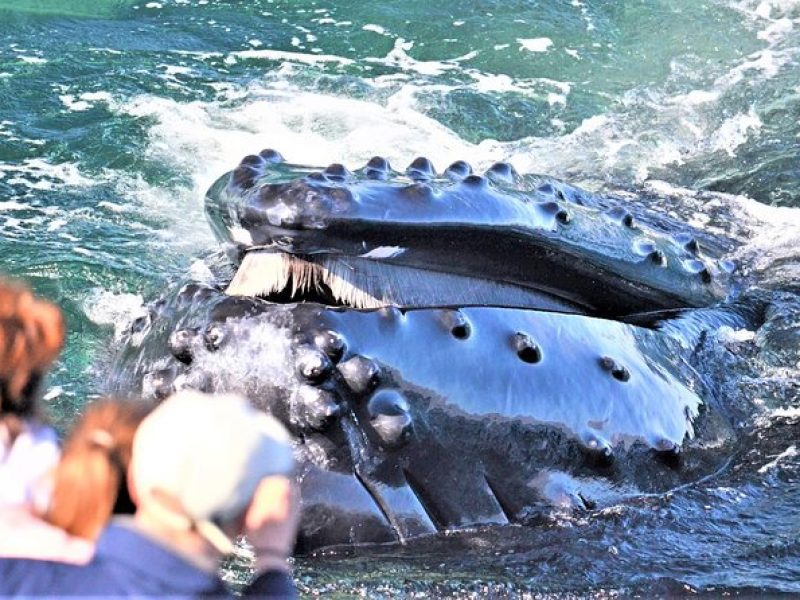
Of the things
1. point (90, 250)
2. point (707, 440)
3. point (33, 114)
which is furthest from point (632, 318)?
point (33, 114)

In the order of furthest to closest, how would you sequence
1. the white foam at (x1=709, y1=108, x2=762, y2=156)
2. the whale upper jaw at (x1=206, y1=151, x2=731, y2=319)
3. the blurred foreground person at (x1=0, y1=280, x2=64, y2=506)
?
the white foam at (x1=709, y1=108, x2=762, y2=156), the whale upper jaw at (x1=206, y1=151, x2=731, y2=319), the blurred foreground person at (x1=0, y1=280, x2=64, y2=506)

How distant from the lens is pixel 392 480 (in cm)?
416

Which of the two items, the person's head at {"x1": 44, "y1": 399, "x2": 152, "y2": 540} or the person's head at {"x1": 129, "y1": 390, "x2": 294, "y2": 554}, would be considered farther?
the person's head at {"x1": 44, "y1": 399, "x2": 152, "y2": 540}

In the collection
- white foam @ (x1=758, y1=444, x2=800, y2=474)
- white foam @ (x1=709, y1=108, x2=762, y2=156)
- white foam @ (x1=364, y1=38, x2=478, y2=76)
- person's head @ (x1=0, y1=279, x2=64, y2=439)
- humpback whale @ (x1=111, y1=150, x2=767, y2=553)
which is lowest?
white foam @ (x1=364, y1=38, x2=478, y2=76)

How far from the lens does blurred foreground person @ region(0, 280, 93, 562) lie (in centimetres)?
323

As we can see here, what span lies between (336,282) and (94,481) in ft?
5.49

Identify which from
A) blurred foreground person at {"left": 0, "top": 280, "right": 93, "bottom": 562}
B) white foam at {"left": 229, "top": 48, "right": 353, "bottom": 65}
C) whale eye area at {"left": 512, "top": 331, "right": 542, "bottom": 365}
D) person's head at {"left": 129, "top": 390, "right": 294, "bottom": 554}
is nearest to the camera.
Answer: person's head at {"left": 129, "top": 390, "right": 294, "bottom": 554}

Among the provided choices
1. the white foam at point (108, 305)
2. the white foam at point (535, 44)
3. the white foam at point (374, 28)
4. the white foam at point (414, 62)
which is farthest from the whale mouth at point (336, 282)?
the white foam at point (374, 28)

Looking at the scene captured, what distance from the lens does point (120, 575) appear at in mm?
2750

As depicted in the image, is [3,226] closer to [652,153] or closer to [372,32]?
[652,153]

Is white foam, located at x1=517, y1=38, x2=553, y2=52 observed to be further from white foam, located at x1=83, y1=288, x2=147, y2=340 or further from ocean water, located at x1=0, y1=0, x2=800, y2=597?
white foam, located at x1=83, y1=288, x2=147, y2=340

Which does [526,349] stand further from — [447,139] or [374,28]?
[374,28]

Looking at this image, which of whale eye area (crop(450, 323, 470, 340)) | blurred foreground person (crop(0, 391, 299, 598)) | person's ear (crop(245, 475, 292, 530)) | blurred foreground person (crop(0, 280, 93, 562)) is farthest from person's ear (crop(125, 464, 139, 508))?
whale eye area (crop(450, 323, 470, 340))

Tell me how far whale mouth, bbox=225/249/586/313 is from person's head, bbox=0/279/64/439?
3.48 ft
